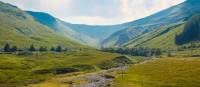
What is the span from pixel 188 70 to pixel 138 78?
3009cm

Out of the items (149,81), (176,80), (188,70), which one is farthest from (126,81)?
(188,70)

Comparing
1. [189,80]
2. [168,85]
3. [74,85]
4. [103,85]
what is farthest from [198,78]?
[74,85]

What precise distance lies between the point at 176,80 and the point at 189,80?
19.0 feet

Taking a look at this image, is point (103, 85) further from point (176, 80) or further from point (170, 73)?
point (170, 73)

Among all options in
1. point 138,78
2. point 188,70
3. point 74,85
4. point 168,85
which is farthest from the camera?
point 188,70

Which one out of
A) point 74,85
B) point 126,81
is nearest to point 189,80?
point 126,81

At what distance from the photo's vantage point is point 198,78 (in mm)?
170375

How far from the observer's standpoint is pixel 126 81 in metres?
175

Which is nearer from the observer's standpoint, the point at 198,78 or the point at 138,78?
the point at 198,78

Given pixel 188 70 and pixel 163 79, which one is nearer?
pixel 163 79

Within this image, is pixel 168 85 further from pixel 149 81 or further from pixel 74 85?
pixel 74 85

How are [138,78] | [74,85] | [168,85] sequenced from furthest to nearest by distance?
[138,78] → [74,85] → [168,85]

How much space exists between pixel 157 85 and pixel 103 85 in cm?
2270

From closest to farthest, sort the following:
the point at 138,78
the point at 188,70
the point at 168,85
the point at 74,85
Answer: the point at 168,85
the point at 74,85
the point at 138,78
the point at 188,70
